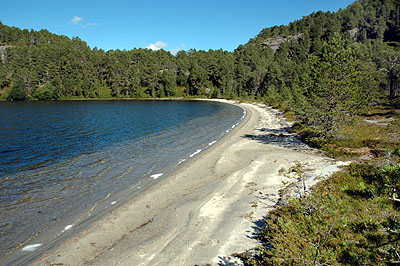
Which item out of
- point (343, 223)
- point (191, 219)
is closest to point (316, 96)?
point (343, 223)

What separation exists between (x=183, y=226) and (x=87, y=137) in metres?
30.6

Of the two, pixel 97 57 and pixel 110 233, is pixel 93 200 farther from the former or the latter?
pixel 97 57

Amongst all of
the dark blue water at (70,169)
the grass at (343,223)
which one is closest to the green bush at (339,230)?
the grass at (343,223)

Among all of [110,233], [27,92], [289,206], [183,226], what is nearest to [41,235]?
[110,233]

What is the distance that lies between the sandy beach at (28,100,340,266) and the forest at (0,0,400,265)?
54.4 inches

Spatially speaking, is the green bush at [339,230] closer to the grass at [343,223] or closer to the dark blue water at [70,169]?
the grass at [343,223]

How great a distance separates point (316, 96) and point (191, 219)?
19.1m

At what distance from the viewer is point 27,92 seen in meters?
140

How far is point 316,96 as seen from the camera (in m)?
23.9

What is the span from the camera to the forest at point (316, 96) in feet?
24.6

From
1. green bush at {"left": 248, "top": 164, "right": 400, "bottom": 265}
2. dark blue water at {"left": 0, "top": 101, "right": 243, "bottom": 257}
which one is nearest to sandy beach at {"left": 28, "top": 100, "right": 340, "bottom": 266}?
green bush at {"left": 248, "top": 164, "right": 400, "bottom": 265}

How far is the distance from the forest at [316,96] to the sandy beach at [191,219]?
4.53 feet

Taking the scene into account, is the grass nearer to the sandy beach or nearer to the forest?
the forest

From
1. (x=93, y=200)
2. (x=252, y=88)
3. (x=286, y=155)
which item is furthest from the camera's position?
(x=252, y=88)
